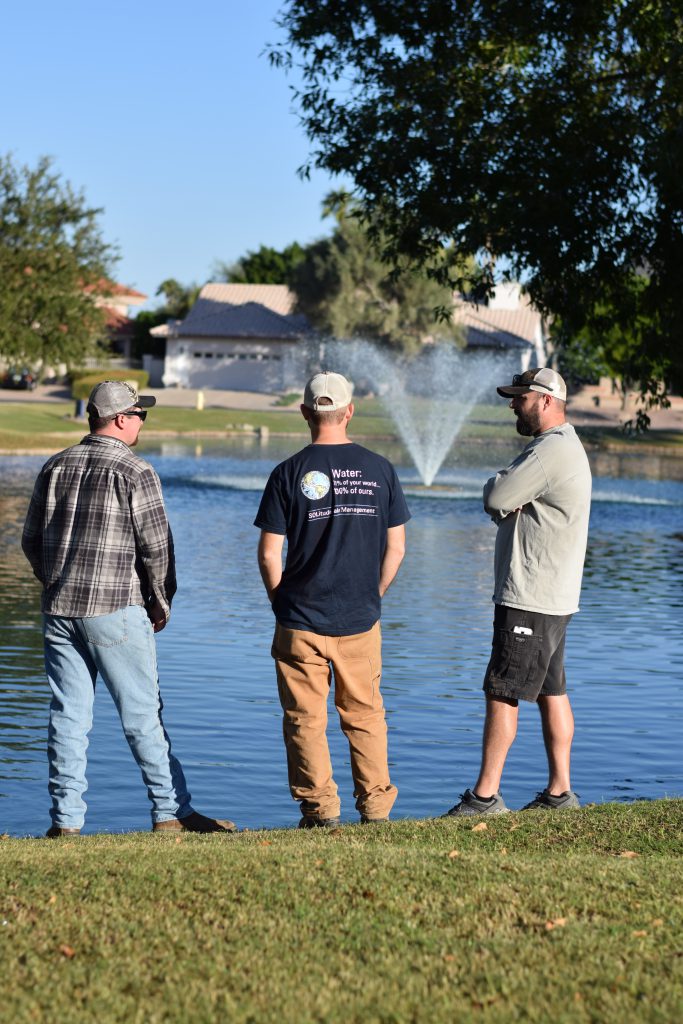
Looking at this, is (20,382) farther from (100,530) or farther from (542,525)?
(542,525)

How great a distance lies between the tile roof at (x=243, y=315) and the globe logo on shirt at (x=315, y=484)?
299 ft

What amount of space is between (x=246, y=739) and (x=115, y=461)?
401 cm

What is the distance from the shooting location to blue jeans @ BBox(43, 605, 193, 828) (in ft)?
22.6

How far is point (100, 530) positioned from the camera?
6852 mm

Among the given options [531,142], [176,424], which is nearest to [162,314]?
[176,424]

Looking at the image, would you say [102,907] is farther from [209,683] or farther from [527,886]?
[209,683]

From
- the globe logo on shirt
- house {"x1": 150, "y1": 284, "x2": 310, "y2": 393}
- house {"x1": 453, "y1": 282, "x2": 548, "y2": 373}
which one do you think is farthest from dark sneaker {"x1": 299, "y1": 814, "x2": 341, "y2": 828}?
house {"x1": 150, "y1": 284, "x2": 310, "y2": 393}

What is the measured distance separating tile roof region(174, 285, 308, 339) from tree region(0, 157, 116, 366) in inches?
1614

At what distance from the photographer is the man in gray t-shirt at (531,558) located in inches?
281

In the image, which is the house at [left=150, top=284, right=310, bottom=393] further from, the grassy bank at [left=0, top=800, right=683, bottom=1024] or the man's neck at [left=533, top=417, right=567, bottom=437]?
the grassy bank at [left=0, top=800, right=683, bottom=1024]

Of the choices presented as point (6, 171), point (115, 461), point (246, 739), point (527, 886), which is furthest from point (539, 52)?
point (6, 171)

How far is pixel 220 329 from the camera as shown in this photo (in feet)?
328

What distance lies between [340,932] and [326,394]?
2.80 meters

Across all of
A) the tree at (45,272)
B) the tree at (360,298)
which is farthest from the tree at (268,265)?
the tree at (45,272)
